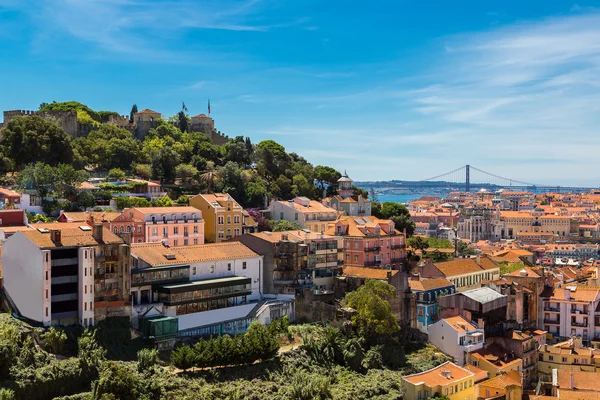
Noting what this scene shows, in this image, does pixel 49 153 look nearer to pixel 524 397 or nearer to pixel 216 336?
pixel 216 336

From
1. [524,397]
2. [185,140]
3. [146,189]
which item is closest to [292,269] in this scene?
[524,397]

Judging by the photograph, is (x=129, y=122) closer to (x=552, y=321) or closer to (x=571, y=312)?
(x=552, y=321)

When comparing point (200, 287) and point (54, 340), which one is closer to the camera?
point (54, 340)

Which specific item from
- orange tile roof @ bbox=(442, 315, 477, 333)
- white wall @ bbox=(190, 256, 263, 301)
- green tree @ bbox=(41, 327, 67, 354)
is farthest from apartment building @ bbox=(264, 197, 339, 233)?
green tree @ bbox=(41, 327, 67, 354)

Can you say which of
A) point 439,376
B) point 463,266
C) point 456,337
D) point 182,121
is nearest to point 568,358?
point 456,337

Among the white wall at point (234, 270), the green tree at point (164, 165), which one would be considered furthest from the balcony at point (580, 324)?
the green tree at point (164, 165)

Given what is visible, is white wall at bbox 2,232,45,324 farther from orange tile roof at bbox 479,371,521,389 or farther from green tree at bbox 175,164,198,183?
green tree at bbox 175,164,198,183
